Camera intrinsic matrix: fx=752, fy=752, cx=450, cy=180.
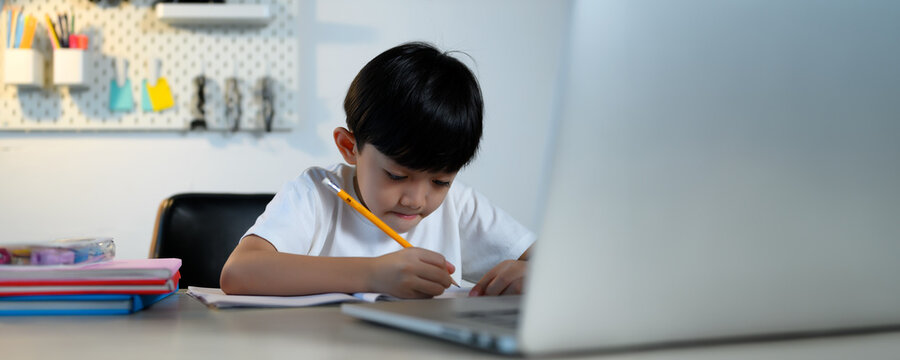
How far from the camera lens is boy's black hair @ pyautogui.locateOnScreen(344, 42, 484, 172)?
1030mm

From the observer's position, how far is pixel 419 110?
1045mm

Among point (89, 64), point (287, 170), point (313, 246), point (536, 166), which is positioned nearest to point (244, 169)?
point (287, 170)

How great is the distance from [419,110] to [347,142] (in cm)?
18

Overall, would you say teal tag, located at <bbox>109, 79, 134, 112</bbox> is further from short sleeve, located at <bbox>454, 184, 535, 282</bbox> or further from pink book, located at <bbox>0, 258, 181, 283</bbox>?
pink book, located at <bbox>0, 258, 181, 283</bbox>

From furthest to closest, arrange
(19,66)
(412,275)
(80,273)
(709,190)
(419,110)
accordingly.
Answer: (19,66), (419,110), (412,275), (80,273), (709,190)

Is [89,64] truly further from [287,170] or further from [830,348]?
[830,348]

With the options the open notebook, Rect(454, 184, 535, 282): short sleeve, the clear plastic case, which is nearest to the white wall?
Rect(454, 184, 535, 282): short sleeve

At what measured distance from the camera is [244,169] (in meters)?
2.35

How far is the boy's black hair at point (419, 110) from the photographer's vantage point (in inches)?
40.6

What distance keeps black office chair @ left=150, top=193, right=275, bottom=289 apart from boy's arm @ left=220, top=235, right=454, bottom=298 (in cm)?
40

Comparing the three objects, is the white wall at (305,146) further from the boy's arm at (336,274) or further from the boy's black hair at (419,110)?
the boy's arm at (336,274)

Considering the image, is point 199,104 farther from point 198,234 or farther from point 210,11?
point 198,234

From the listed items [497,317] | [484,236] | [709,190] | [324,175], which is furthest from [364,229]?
[709,190]

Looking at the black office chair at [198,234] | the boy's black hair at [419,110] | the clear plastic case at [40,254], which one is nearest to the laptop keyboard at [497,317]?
the clear plastic case at [40,254]
